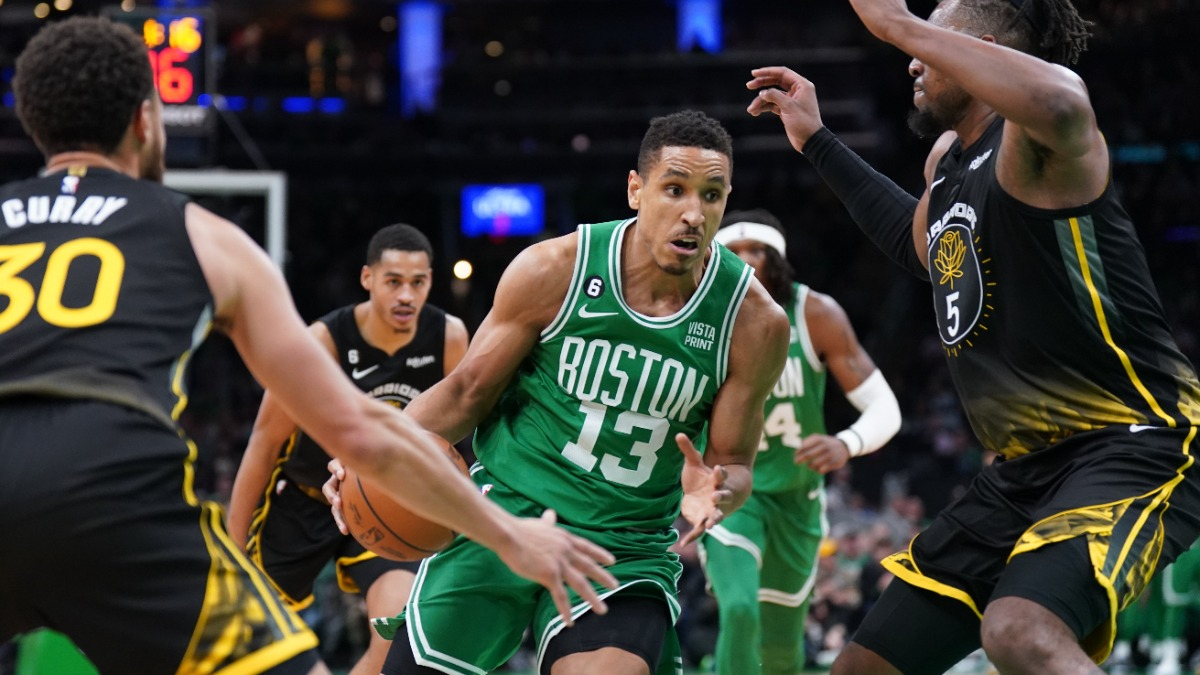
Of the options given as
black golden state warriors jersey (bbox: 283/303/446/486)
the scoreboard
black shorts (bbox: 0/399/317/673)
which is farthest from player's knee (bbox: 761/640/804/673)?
the scoreboard

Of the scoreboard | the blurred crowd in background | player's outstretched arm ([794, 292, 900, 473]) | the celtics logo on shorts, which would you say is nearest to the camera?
the celtics logo on shorts

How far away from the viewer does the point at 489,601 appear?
436 cm

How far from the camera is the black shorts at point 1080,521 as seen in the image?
3659 mm

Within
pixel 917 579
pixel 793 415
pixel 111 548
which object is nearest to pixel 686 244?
pixel 917 579

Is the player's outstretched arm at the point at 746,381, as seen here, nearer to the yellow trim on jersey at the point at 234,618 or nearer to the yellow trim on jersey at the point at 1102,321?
the yellow trim on jersey at the point at 1102,321

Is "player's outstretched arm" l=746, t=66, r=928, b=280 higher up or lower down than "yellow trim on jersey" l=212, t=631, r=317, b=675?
A: higher up

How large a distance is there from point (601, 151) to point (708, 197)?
60.6ft

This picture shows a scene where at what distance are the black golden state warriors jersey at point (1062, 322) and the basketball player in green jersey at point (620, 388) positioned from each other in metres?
0.79

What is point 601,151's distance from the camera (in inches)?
899

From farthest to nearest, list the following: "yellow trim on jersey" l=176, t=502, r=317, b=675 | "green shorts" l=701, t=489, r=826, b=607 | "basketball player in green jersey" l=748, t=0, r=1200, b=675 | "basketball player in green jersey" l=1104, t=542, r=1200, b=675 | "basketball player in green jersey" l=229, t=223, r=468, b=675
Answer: "basketball player in green jersey" l=1104, t=542, r=1200, b=675, "green shorts" l=701, t=489, r=826, b=607, "basketball player in green jersey" l=229, t=223, r=468, b=675, "basketball player in green jersey" l=748, t=0, r=1200, b=675, "yellow trim on jersey" l=176, t=502, r=317, b=675

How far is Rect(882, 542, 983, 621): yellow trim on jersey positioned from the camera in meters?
4.06

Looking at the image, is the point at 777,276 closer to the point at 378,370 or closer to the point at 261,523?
the point at 378,370

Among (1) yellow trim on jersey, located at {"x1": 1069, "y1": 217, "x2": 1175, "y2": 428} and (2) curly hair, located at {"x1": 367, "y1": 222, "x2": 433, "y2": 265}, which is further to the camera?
(2) curly hair, located at {"x1": 367, "y1": 222, "x2": 433, "y2": 265}

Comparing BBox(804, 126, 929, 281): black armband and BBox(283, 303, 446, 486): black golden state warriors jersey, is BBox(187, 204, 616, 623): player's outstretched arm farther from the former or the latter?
BBox(283, 303, 446, 486): black golden state warriors jersey
